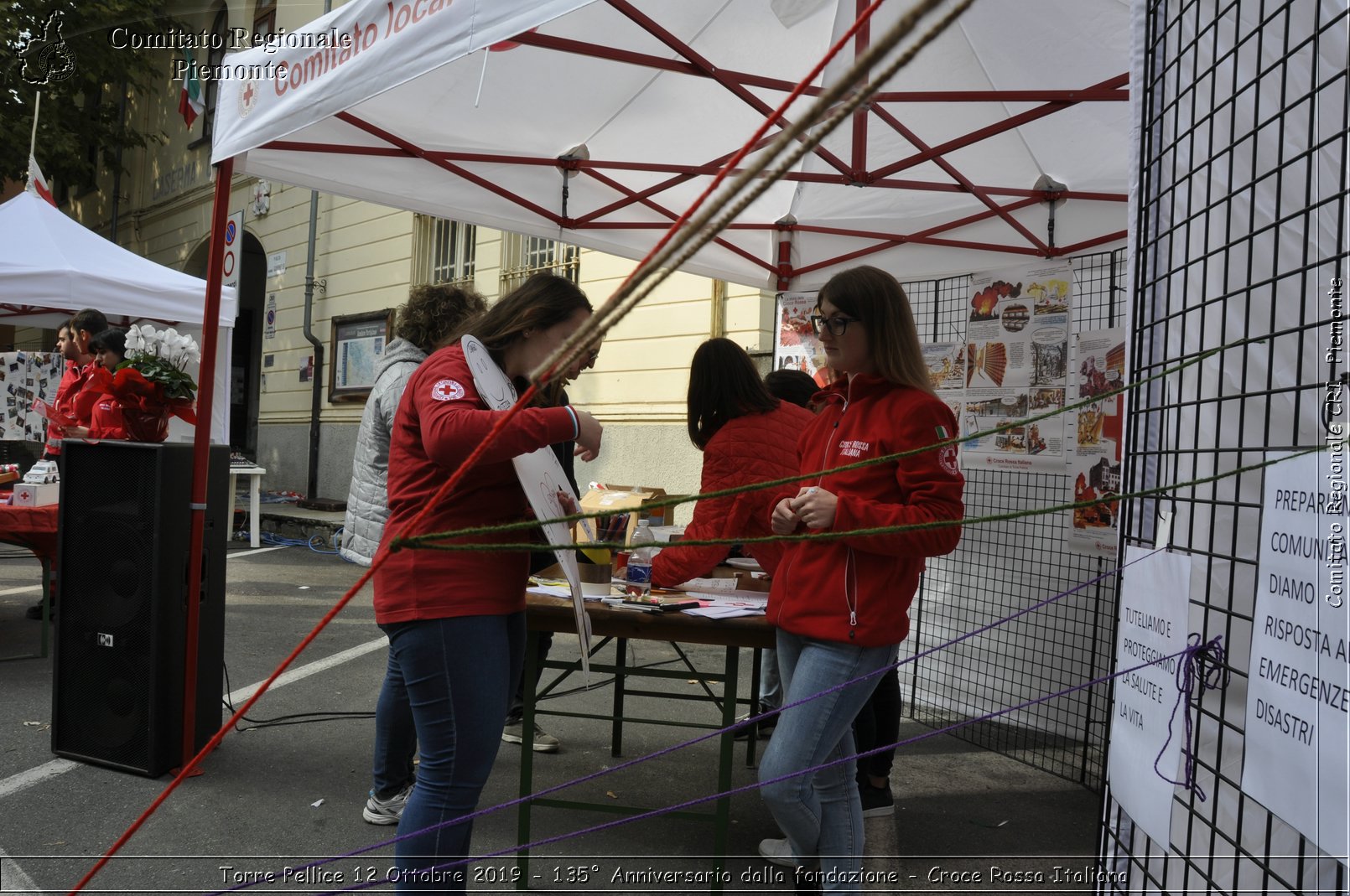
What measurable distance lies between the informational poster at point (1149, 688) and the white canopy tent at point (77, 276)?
18.7ft

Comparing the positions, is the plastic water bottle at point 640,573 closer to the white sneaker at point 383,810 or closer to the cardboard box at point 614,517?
the cardboard box at point 614,517

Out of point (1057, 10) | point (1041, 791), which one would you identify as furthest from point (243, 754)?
point (1057, 10)

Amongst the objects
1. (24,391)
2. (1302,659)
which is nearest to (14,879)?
(1302,659)

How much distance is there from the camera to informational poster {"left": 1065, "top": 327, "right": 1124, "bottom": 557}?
4164 millimetres

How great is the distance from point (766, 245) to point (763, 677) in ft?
8.99

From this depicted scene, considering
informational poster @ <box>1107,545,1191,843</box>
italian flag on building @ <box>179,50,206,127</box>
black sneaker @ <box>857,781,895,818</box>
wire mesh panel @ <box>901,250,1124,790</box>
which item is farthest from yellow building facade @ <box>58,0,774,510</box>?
informational poster @ <box>1107,545,1191,843</box>

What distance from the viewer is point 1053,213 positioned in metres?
4.89

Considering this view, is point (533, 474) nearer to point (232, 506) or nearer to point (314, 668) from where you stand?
point (314, 668)

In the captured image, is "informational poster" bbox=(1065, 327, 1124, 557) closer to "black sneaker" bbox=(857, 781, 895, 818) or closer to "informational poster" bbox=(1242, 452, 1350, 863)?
"black sneaker" bbox=(857, 781, 895, 818)

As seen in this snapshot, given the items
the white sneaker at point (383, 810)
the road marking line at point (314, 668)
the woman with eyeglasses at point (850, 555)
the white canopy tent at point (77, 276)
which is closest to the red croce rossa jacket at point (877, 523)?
the woman with eyeglasses at point (850, 555)

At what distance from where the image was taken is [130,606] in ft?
11.3

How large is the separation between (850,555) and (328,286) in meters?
12.1

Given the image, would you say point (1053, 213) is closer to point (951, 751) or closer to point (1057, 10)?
point (1057, 10)

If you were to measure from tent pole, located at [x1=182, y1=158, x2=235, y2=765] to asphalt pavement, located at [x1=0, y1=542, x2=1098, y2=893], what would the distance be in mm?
280
